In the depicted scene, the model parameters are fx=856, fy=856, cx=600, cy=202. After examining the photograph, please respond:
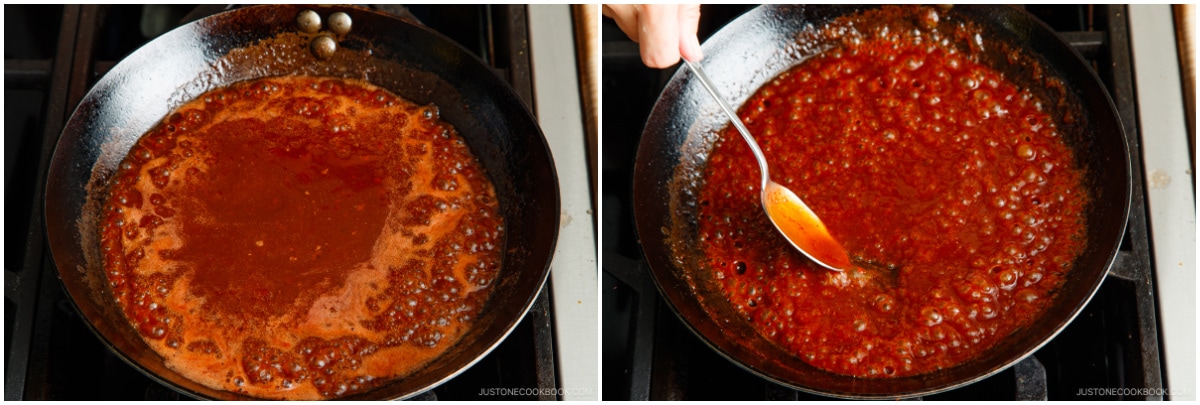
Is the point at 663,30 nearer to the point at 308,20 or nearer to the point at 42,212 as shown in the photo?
the point at 308,20

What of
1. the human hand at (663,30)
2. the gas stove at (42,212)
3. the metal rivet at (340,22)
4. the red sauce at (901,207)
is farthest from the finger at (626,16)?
the metal rivet at (340,22)

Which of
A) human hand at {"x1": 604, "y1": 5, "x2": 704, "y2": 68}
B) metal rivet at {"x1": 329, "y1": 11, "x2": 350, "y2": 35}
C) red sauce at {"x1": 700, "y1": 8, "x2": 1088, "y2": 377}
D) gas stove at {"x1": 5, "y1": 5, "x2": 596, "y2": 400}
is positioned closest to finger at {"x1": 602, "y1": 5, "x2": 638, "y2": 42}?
human hand at {"x1": 604, "y1": 5, "x2": 704, "y2": 68}

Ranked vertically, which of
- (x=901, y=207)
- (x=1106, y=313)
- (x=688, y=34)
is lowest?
(x=1106, y=313)

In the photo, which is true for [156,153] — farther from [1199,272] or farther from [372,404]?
[1199,272]

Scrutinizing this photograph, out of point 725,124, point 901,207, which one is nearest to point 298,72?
point 725,124

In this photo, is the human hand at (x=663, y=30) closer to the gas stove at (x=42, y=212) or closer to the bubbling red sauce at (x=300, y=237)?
the gas stove at (x=42, y=212)

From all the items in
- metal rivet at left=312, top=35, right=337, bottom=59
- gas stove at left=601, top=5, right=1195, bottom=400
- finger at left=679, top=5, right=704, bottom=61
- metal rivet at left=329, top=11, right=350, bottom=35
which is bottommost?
gas stove at left=601, top=5, right=1195, bottom=400

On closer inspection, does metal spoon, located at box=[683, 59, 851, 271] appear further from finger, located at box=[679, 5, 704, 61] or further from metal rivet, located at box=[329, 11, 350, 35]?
metal rivet, located at box=[329, 11, 350, 35]
